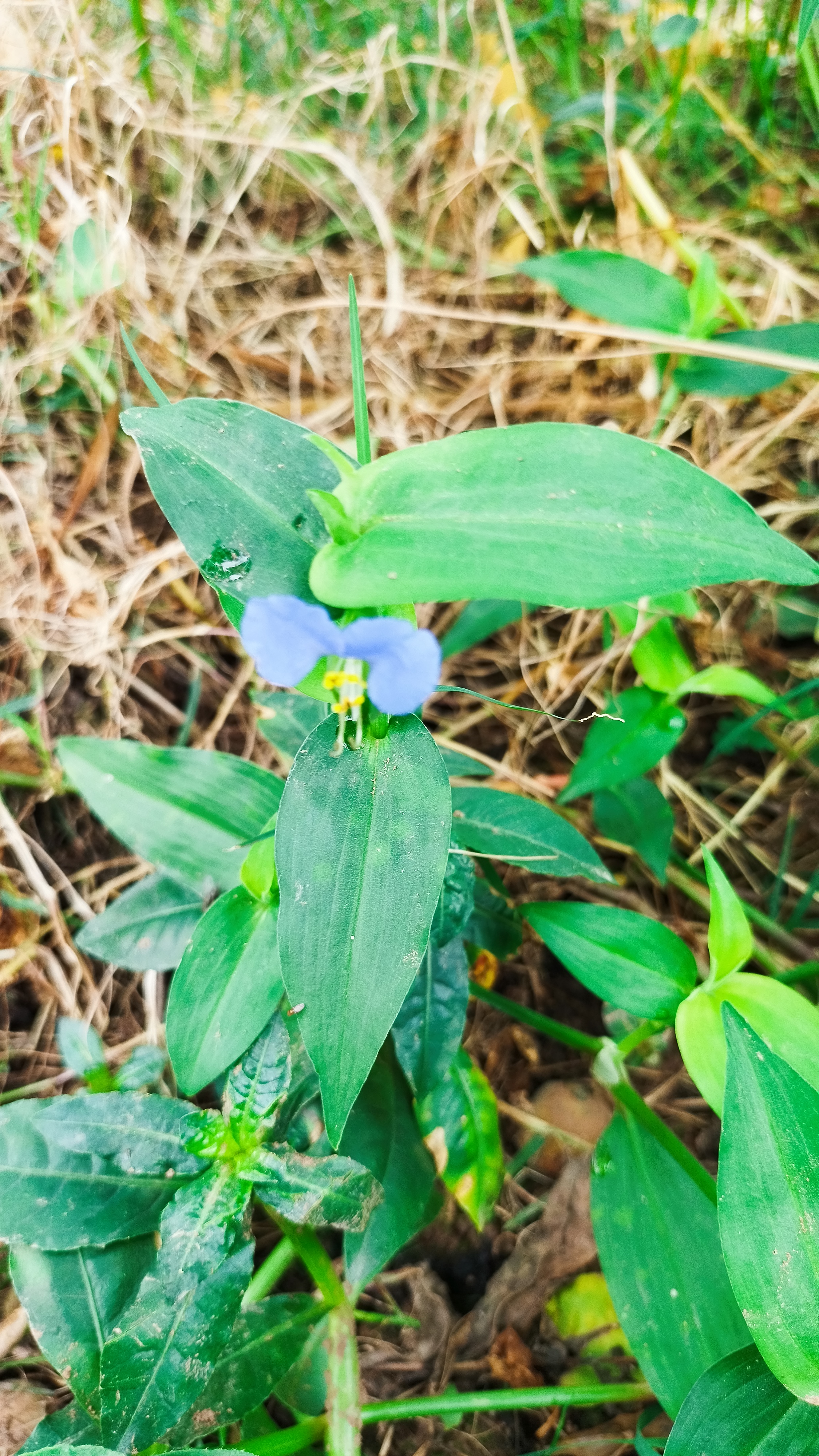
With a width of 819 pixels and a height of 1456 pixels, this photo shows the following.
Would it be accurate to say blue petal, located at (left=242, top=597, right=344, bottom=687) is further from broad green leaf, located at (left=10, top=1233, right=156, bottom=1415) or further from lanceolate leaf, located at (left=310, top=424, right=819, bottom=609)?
broad green leaf, located at (left=10, top=1233, right=156, bottom=1415)

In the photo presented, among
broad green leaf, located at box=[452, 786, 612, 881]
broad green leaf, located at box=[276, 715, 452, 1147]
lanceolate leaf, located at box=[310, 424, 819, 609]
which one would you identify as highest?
lanceolate leaf, located at box=[310, 424, 819, 609]

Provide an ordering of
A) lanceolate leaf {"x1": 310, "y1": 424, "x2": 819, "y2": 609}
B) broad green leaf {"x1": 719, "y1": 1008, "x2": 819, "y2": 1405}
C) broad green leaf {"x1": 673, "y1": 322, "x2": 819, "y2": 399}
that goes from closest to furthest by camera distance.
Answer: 1. lanceolate leaf {"x1": 310, "y1": 424, "x2": 819, "y2": 609}
2. broad green leaf {"x1": 719, "y1": 1008, "x2": 819, "y2": 1405}
3. broad green leaf {"x1": 673, "y1": 322, "x2": 819, "y2": 399}

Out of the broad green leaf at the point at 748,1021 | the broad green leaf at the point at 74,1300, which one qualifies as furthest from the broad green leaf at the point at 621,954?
the broad green leaf at the point at 74,1300

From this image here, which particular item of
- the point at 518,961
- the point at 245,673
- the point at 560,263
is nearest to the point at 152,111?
the point at 560,263

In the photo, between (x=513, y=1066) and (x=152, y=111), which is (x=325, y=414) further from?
(x=513, y=1066)

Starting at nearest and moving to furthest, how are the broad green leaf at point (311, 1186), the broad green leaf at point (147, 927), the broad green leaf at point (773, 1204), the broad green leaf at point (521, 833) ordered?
the broad green leaf at point (773, 1204) → the broad green leaf at point (311, 1186) → the broad green leaf at point (521, 833) → the broad green leaf at point (147, 927)

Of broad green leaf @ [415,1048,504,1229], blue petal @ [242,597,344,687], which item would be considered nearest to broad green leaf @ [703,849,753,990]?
broad green leaf @ [415,1048,504,1229]

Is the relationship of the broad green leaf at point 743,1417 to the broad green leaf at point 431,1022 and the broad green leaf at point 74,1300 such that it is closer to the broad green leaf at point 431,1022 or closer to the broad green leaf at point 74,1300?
the broad green leaf at point 431,1022
